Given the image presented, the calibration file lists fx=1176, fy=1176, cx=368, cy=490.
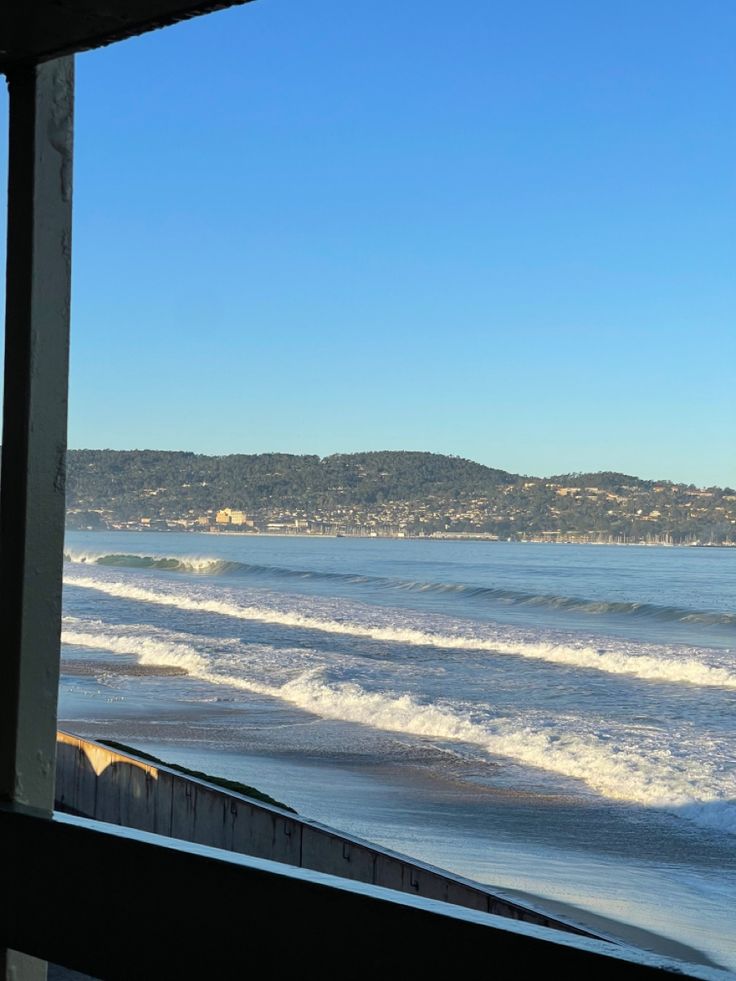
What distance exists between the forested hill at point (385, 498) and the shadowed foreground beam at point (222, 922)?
102 metres

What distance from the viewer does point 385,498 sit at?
114 m

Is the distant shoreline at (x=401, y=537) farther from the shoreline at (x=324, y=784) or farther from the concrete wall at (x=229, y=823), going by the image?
the concrete wall at (x=229, y=823)

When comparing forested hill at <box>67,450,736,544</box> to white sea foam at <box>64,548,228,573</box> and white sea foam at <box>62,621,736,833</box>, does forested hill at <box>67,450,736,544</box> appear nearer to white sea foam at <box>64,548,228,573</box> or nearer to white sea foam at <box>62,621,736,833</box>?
white sea foam at <box>64,548,228,573</box>

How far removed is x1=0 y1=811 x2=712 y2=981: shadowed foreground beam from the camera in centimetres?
87

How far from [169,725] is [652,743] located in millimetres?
5846

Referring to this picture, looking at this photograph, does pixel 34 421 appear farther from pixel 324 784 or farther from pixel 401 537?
pixel 401 537

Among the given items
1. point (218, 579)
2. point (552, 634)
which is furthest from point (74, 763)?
point (218, 579)

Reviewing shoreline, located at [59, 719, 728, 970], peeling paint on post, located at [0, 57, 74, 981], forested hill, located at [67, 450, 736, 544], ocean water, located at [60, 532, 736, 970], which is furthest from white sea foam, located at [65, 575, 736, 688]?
forested hill, located at [67, 450, 736, 544]

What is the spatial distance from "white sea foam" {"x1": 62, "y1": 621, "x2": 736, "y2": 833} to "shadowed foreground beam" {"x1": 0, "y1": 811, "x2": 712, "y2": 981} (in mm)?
10131

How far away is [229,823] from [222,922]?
444cm

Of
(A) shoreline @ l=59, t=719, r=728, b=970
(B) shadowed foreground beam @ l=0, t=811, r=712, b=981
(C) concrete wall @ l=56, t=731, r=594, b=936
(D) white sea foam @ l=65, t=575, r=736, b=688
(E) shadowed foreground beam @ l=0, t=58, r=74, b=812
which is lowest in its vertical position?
(D) white sea foam @ l=65, t=575, r=736, b=688

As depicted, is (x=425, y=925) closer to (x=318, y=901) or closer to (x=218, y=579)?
(x=318, y=901)

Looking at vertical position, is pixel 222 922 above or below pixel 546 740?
A: above

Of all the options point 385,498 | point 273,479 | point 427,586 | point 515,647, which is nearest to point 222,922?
point 515,647
